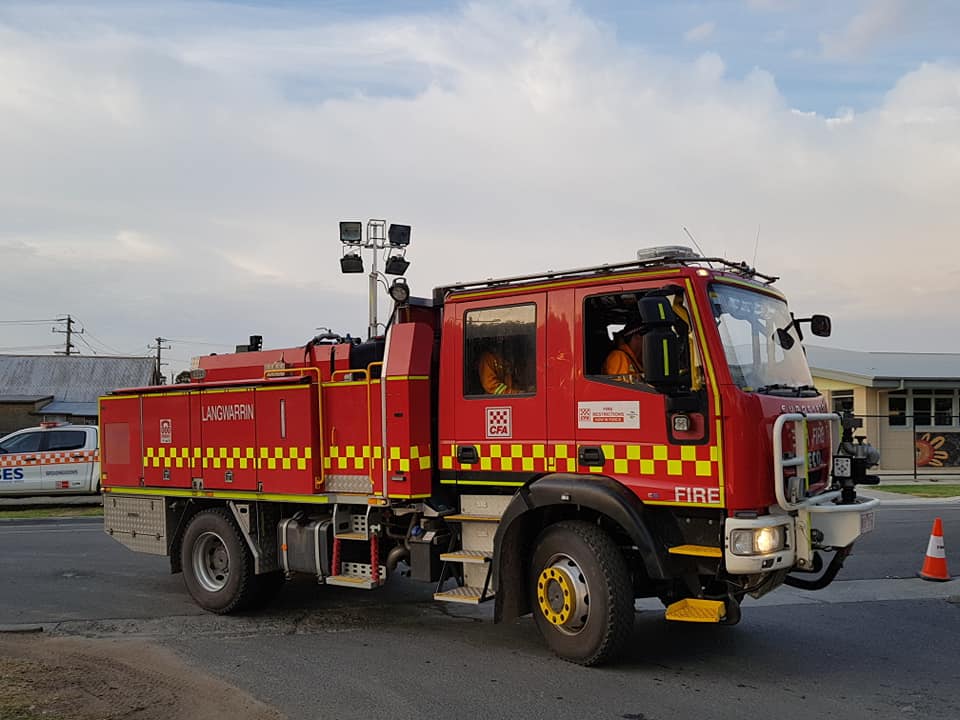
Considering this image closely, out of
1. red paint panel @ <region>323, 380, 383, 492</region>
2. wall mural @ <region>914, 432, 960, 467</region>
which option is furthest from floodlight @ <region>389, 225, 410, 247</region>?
wall mural @ <region>914, 432, 960, 467</region>

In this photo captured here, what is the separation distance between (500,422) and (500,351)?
57 centimetres

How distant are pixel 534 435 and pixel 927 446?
25026 millimetres

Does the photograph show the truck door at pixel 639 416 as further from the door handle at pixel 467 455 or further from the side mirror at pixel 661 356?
the door handle at pixel 467 455

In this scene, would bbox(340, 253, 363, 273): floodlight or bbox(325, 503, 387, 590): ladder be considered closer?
bbox(325, 503, 387, 590): ladder

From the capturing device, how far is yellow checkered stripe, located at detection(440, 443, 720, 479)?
6141 millimetres

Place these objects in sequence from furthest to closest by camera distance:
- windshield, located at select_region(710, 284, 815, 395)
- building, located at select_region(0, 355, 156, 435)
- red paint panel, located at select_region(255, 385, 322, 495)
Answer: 1. building, located at select_region(0, 355, 156, 435)
2. red paint panel, located at select_region(255, 385, 322, 495)
3. windshield, located at select_region(710, 284, 815, 395)

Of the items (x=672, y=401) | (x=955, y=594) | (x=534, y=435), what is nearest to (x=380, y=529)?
(x=534, y=435)

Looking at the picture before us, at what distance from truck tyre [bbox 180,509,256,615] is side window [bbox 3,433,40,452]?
39.0 ft

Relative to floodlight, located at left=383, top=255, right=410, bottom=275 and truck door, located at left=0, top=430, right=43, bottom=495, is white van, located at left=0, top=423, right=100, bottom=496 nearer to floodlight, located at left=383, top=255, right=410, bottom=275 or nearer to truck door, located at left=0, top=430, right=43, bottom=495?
truck door, located at left=0, top=430, right=43, bottom=495

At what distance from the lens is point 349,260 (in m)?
16.3

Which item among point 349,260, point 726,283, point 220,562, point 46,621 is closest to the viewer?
point 726,283

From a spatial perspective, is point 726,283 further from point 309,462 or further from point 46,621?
point 46,621

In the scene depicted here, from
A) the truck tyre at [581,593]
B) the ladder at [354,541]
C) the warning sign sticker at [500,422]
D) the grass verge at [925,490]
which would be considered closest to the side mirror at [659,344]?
A: the truck tyre at [581,593]

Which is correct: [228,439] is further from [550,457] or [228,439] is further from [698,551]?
[698,551]
